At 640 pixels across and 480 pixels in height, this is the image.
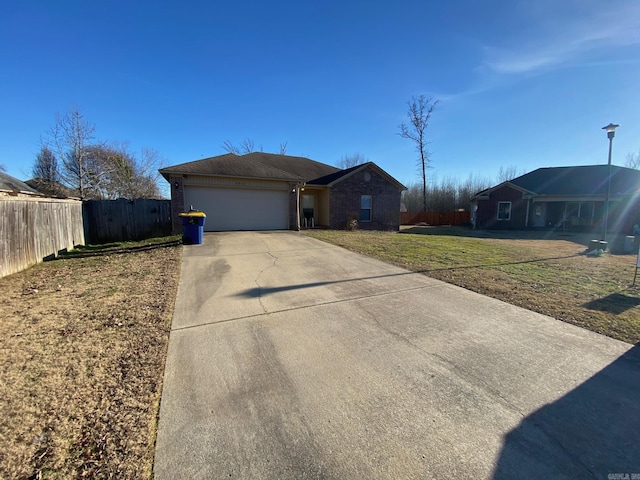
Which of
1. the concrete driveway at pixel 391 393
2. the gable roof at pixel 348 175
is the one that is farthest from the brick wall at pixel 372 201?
the concrete driveway at pixel 391 393

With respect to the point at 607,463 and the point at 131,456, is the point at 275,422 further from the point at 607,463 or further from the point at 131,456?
the point at 607,463

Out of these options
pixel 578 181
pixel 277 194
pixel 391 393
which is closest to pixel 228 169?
pixel 277 194

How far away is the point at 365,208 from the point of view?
19156mm

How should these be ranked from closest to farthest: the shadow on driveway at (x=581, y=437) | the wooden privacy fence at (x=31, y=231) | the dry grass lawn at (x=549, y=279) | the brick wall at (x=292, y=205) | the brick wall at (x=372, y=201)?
1. the shadow on driveway at (x=581, y=437)
2. the dry grass lawn at (x=549, y=279)
3. the wooden privacy fence at (x=31, y=231)
4. the brick wall at (x=292, y=205)
5. the brick wall at (x=372, y=201)

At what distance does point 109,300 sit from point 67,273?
3.02 meters

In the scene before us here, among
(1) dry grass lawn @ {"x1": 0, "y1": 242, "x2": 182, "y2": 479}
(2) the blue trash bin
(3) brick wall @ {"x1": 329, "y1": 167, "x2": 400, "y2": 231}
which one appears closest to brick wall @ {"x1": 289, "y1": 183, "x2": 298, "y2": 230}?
(3) brick wall @ {"x1": 329, "y1": 167, "x2": 400, "y2": 231}

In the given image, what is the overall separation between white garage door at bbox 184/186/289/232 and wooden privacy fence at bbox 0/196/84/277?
4.35 meters

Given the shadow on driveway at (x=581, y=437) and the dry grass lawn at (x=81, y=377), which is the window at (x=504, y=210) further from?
the dry grass lawn at (x=81, y=377)

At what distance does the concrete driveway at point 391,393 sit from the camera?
6.10 ft

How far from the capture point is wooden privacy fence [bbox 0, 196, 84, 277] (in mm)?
6496

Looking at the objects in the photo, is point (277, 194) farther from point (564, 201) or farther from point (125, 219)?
point (564, 201)

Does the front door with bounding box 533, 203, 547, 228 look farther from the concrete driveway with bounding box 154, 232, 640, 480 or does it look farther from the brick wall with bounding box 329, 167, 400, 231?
the concrete driveway with bounding box 154, 232, 640, 480

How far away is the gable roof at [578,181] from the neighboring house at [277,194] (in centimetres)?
1104

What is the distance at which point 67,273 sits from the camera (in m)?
6.55
